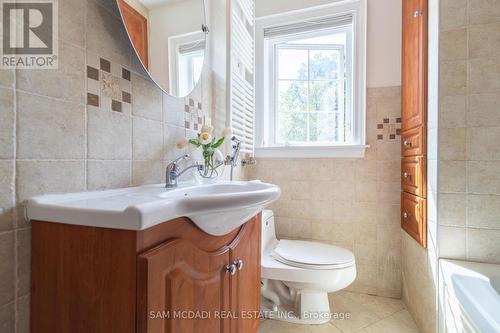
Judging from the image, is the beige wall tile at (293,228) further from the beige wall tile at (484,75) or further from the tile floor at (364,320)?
the beige wall tile at (484,75)

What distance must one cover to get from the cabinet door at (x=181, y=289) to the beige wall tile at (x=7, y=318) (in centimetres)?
34

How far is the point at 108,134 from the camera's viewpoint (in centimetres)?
79

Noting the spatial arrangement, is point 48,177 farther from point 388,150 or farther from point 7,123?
point 388,150

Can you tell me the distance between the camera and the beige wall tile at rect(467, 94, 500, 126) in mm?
1098

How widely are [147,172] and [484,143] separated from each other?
57.4 inches

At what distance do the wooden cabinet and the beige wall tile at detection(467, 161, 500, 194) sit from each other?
0.60 feet

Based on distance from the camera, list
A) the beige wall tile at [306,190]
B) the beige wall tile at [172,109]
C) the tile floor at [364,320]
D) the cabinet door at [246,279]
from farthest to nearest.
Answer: the beige wall tile at [306,190] → the tile floor at [364,320] → the beige wall tile at [172,109] → the cabinet door at [246,279]

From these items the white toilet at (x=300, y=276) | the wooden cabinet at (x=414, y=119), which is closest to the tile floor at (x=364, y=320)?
the white toilet at (x=300, y=276)

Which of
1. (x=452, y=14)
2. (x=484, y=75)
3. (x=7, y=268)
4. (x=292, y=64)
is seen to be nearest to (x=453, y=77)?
(x=484, y=75)

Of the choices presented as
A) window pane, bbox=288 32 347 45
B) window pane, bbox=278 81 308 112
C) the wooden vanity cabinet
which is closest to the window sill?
window pane, bbox=278 81 308 112

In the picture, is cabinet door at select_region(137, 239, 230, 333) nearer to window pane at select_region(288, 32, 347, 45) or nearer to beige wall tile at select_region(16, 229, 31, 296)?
beige wall tile at select_region(16, 229, 31, 296)

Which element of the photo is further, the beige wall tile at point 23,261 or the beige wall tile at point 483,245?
the beige wall tile at point 483,245

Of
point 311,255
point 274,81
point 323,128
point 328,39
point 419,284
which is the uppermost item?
point 328,39

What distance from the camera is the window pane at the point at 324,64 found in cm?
192
